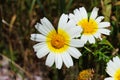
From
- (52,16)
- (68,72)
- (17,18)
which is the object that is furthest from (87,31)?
(17,18)

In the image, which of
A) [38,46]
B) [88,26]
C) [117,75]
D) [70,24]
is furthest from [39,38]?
[117,75]

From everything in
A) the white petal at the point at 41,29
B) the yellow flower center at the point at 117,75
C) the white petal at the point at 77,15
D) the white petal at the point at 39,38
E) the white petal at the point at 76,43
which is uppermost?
the white petal at the point at 77,15

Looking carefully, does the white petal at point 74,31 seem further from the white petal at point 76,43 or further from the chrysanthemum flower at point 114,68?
the chrysanthemum flower at point 114,68

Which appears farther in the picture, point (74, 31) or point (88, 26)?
point (88, 26)

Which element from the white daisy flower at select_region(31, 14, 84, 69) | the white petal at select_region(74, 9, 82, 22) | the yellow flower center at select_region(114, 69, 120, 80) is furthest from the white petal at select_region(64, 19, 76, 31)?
the yellow flower center at select_region(114, 69, 120, 80)

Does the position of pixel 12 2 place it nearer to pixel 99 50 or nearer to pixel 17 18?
pixel 17 18

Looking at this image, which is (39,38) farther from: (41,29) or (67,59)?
(67,59)

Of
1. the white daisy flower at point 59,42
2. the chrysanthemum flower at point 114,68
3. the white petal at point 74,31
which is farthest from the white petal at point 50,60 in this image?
the chrysanthemum flower at point 114,68

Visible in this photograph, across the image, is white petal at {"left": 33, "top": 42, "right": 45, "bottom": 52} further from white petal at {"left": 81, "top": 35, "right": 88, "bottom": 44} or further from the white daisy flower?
white petal at {"left": 81, "top": 35, "right": 88, "bottom": 44}
